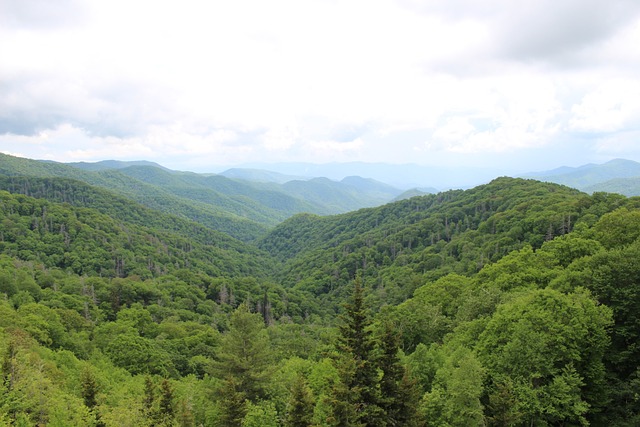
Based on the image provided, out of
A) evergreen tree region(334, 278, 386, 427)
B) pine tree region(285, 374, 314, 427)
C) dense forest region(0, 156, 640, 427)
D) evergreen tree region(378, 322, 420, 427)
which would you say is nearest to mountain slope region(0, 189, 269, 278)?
dense forest region(0, 156, 640, 427)

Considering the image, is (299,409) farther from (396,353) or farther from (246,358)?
(246,358)

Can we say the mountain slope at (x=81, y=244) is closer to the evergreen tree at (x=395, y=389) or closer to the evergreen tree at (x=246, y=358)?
the evergreen tree at (x=246, y=358)

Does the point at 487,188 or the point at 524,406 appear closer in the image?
the point at 524,406

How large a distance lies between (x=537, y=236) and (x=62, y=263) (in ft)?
497

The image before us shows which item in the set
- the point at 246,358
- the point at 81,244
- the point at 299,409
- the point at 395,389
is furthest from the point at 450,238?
the point at 81,244

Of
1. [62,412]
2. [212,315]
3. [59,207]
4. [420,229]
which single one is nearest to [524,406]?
[62,412]

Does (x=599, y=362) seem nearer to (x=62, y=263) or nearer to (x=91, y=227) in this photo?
(x=62, y=263)

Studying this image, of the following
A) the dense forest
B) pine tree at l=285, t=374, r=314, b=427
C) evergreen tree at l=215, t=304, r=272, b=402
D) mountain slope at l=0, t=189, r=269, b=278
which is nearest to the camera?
pine tree at l=285, t=374, r=314, b=427

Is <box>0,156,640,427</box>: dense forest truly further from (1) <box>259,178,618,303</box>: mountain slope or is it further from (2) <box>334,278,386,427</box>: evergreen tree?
(1) <box>259,178,618,303</box>: mountain slope

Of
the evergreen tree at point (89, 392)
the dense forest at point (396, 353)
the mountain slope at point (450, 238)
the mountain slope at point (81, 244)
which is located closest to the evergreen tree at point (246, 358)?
the dense forest at point (396, 353)

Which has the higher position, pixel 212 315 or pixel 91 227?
pixel 91 227

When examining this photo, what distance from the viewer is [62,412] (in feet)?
83.7

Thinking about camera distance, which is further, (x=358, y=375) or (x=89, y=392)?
(x=89, y=392)

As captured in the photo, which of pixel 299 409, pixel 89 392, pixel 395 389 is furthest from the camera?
pixel 89 392
